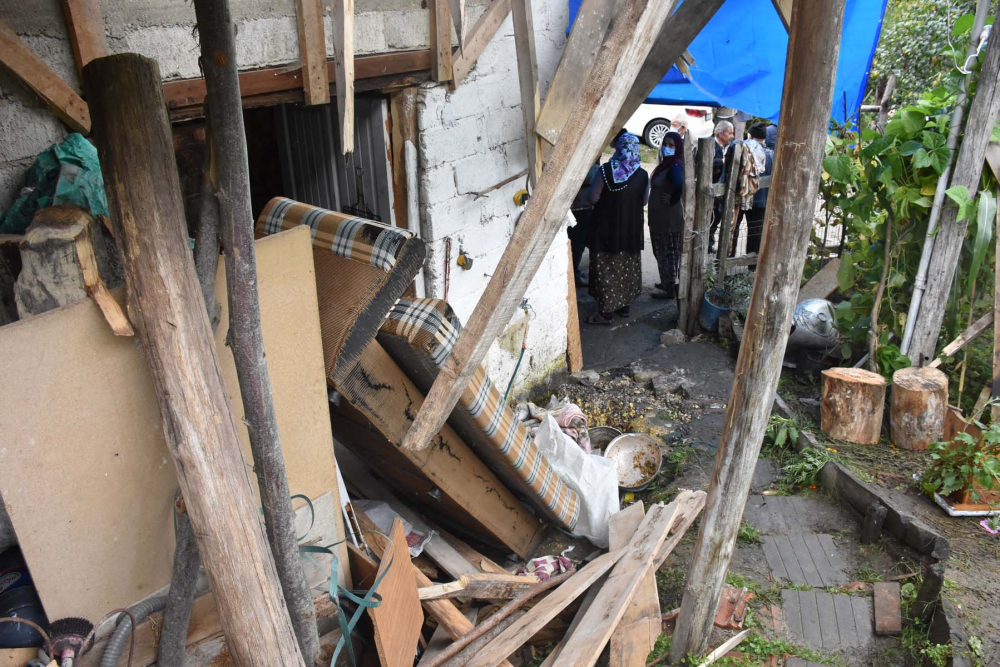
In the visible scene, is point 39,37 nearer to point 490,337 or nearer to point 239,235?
point 239,235

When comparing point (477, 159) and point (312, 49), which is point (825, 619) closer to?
point (477, 159)

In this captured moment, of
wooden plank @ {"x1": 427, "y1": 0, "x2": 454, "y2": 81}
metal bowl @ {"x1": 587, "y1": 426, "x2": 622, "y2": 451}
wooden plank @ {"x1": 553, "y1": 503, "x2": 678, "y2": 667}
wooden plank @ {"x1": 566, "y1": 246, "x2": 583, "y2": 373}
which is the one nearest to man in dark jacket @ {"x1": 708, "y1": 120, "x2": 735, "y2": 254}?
wooden plank @ {"x1": 566, "y1": 246, "x2": 583, "y2": 373}

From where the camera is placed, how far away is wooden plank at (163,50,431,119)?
9.74 ft

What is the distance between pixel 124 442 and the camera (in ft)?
6.18

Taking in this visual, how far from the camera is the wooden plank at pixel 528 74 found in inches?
154

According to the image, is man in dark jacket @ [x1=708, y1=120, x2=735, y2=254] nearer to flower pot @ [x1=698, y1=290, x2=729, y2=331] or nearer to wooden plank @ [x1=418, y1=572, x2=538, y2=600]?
flower pot @ [x1=698, y1=290, x2=729, y2=331]

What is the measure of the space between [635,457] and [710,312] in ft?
7.49

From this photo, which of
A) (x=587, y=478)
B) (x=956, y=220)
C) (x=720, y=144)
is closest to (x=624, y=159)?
(x=720, y=144)

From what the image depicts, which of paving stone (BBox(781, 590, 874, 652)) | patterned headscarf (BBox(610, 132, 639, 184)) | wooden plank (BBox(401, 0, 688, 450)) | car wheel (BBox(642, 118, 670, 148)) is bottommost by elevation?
paving stone (BBox(781, 590, 874, 652))

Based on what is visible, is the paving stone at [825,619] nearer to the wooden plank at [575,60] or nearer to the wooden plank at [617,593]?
the wooden plank at [617,593]

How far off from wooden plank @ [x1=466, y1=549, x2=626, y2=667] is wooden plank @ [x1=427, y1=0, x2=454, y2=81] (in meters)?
2.77

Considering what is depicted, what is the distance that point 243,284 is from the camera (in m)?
1.79

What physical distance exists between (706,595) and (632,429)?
2.07 m

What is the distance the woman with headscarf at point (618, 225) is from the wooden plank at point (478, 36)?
2776 mm
